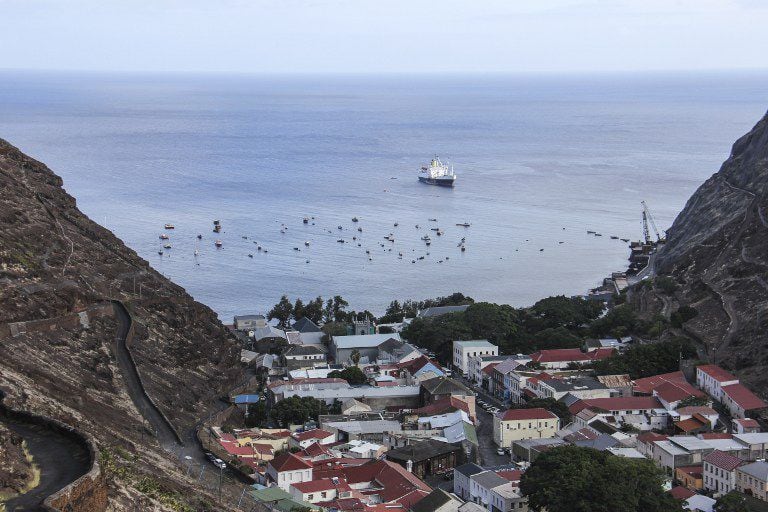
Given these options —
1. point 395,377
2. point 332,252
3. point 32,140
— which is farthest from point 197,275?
point 32,140

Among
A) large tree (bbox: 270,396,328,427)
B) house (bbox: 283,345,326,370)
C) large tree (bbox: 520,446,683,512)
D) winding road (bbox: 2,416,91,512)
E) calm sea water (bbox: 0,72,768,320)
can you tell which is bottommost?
calm sea water (bbox: 0,72,768,320)

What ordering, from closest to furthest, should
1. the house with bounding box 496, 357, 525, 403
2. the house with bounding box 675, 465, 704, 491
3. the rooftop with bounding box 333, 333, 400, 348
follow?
1. the house with bounding box 675, 465, 704, 491
2. the house with bounding box 496, 357, 525, 403
3. the rooftop with bounding box 333, 333, 400, 348

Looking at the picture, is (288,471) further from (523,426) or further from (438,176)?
(438,176)

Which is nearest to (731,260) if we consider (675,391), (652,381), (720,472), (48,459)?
(652,381)

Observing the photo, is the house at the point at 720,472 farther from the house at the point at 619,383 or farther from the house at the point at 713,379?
the house at the point at 619,383

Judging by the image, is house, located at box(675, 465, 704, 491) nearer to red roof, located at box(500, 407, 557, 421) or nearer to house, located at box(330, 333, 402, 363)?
red roof, located at box(500, 407, 557, 421)

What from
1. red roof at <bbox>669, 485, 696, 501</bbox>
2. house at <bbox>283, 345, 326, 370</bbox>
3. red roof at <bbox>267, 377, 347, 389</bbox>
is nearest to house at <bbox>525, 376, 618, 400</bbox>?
red roof at <bbox>267, 377, 347, 389</bbox>

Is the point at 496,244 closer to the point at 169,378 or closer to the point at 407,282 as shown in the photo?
the point at 407,282

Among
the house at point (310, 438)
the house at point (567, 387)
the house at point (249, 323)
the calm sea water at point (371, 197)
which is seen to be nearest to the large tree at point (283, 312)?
the house at point (249, 323)
